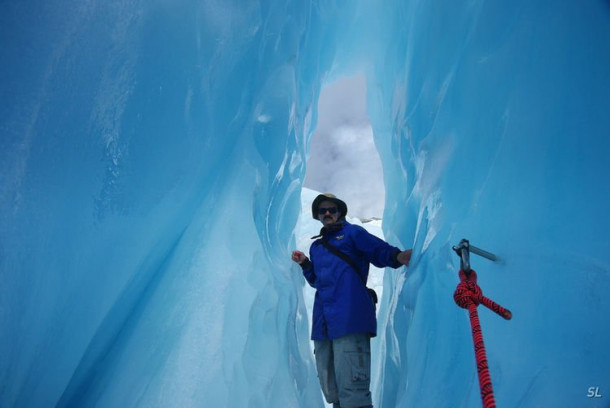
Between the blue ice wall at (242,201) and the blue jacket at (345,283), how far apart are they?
1.01ft

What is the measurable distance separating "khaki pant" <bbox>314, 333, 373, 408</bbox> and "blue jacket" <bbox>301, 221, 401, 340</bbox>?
5 centimetres

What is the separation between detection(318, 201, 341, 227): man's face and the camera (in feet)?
8.30

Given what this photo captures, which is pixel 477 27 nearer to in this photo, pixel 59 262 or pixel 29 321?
pixel 59 262

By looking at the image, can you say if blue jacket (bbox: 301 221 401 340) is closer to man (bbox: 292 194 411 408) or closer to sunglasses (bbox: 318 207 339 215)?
man (bbox: 292 194 411 408)

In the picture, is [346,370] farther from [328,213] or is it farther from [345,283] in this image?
[328,213]

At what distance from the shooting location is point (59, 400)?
5.83 feet

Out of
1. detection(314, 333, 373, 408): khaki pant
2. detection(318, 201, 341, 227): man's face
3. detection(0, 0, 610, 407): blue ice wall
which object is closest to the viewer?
detection(0, 0, 610, 407): blue ice wall

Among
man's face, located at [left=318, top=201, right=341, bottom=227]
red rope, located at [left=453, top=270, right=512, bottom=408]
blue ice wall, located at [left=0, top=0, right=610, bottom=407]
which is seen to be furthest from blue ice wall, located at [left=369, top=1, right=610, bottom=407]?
red rope, located at [left=453, top=270, right=512, bottom=408]

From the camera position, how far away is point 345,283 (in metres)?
2.27

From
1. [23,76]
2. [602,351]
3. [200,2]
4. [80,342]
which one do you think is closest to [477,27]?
[200,2]

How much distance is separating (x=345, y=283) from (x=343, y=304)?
0.38 feet

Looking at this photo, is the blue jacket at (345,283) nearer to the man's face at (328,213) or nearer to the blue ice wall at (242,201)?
the man's face at (328,213)

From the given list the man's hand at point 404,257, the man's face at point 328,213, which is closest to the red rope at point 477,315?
the man's hand at point 404,257

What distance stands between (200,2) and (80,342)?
1625 millimetres
